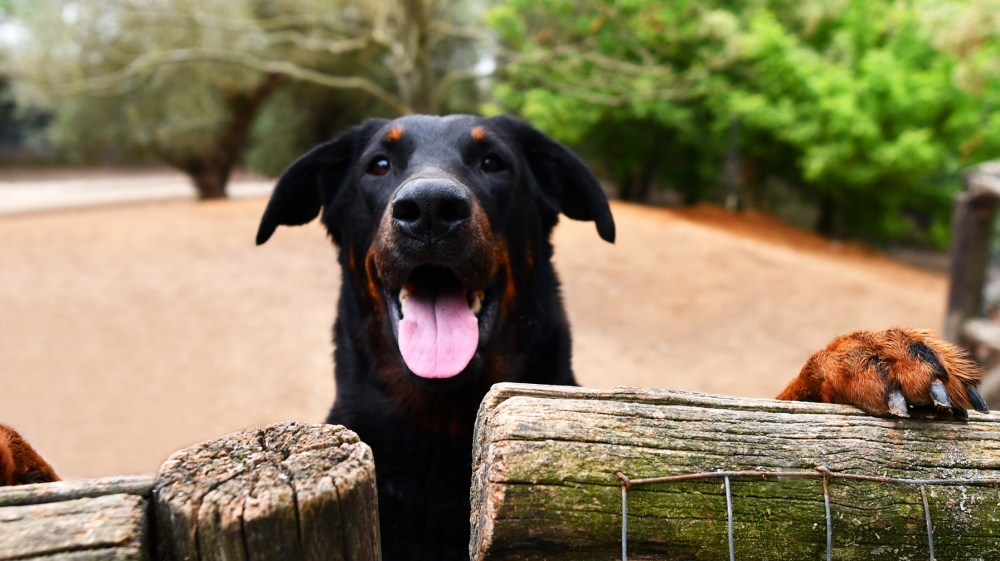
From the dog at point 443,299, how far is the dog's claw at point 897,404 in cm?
8

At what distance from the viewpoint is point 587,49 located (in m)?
15.1

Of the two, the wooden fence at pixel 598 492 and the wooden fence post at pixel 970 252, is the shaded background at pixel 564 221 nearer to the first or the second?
the wooden fence post at pixel 970 252

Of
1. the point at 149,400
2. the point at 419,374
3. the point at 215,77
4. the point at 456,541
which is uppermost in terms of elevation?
the point at 215,77

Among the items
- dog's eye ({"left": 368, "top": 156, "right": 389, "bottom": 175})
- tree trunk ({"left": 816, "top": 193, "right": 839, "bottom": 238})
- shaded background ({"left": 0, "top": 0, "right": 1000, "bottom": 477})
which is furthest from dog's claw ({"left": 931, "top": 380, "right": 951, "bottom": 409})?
tree trunk ({"left": 816, "top": 193, "right": 839, "bottom": 238})

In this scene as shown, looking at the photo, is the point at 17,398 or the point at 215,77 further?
the point at 215,77

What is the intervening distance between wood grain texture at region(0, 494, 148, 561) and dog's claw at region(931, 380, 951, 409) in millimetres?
1547

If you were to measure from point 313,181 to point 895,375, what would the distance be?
2.49 m

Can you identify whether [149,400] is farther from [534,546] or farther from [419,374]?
[534,546]

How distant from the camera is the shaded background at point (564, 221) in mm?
7477

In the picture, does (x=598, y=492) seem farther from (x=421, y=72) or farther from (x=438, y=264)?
(x=421, y=72)


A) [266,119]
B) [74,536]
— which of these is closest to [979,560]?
[74,536]

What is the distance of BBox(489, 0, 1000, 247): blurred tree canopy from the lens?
12.5 meters

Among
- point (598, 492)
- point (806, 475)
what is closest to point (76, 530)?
point (598, 492)

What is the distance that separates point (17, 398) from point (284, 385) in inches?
104
